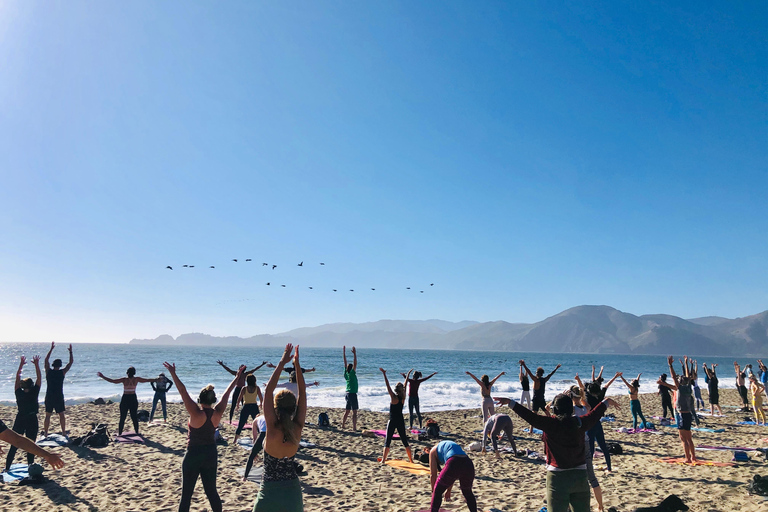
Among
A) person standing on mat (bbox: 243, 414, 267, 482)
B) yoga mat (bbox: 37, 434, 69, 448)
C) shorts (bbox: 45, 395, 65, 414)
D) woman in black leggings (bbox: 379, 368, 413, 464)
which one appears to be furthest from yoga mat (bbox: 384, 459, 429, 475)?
shorts (bbox: 45, 395, 65, 414)

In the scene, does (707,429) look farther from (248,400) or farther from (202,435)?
(202,435)

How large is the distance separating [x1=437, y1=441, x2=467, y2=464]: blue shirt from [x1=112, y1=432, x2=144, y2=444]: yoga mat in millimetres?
9014

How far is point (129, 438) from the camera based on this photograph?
11.4 metres

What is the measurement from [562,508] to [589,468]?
257 centimetres

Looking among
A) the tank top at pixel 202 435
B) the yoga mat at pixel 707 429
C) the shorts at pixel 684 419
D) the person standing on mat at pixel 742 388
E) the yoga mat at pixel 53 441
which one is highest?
the tank top at pixel 202 435

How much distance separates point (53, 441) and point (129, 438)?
1.72m

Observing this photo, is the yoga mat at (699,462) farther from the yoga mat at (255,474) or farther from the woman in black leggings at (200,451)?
the woman in black leggings at (200,451)

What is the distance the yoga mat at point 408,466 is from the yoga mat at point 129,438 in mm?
6562

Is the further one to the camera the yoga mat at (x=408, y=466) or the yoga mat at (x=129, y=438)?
the yoga mat at (x=129, y=438)

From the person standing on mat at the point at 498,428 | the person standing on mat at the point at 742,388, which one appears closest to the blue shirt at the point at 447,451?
Answer: the person standing on mat at the point at 498,428

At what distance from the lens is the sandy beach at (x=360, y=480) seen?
6812mm

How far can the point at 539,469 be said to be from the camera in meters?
9.14

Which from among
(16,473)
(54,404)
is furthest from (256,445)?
(54,404)

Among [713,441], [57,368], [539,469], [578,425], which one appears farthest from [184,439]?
[713,441]
